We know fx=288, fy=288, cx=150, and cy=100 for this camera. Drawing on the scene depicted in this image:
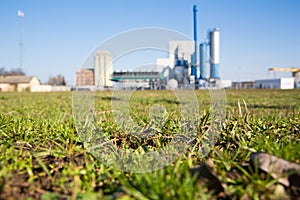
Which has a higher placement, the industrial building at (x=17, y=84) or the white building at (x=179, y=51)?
the industrial building at (x=17, y=84)

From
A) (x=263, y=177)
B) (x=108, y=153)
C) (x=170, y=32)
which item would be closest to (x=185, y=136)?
(x=108, y=153)

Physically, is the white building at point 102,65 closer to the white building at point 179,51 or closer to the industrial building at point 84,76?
the industrial building at point 84,76

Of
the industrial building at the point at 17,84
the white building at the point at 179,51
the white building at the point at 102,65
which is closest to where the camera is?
the white building at the point at 102,65

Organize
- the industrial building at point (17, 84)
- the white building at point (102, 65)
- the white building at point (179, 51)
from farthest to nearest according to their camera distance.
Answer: the industrial building at point (17, 84)
the white building at point (179, 51)
the white building at point (102, 65)

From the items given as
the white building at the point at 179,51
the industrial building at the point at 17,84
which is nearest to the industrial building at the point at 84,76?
the white building at the point at 179,51

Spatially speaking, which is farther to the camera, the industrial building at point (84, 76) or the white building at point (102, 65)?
the industrial building at point (84, 76)

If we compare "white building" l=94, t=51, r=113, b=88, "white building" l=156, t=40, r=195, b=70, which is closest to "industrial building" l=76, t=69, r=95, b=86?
"white building" l=94, t=51, r=113, b=88

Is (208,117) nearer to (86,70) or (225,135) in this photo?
(225,135)

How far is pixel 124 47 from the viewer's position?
7.16 ft

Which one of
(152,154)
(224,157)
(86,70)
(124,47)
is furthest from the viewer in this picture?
(86,70)

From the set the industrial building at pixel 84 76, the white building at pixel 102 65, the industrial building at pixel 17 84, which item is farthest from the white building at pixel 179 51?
the industrial building at pixel 17 84

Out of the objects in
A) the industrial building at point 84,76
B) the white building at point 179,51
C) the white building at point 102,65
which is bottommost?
the industrial building at point 84,76

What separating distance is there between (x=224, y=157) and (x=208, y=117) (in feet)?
3.21

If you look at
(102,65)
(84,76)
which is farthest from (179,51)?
(84,76)
